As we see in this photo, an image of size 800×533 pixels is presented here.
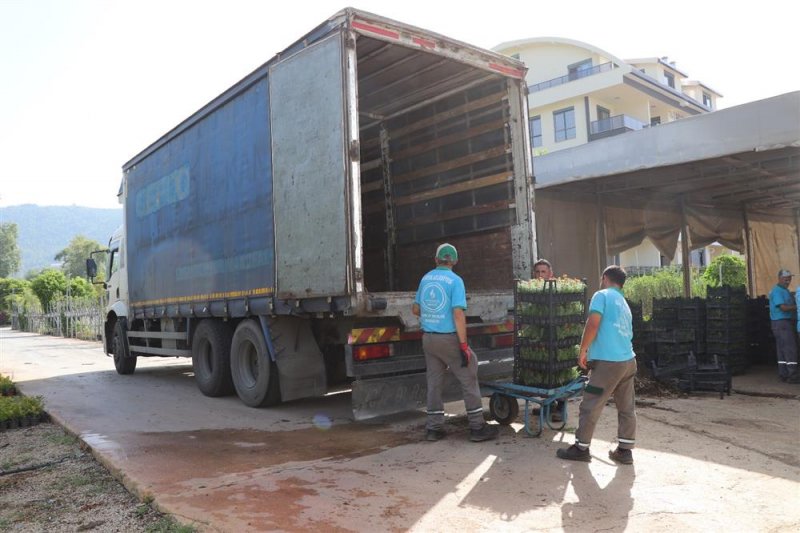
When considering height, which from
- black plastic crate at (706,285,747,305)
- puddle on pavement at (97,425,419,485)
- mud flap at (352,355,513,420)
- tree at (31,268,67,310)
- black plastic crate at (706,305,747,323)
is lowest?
puddle on pavement at (97,425,419,485)

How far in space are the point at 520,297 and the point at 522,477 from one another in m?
1.96

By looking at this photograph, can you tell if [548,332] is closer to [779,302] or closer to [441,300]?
[441,300]

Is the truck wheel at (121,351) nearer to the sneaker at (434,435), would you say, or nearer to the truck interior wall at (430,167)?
the truck interior wall at (430,167)

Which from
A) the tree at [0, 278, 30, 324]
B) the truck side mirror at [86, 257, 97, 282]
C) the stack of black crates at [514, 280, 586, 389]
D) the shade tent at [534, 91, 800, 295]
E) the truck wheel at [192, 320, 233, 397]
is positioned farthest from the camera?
the tree at [0, 278, 30, 324]

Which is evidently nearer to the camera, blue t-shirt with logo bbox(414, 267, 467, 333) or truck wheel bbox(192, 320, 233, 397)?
blue t-shirt with logo bbox(414, 267, 467, 333)

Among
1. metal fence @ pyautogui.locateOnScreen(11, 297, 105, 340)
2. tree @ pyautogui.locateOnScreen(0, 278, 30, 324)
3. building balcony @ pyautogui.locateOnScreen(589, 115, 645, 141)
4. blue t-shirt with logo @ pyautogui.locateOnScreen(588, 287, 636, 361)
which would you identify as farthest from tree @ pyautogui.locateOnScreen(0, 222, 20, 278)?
blue t-shirt with logo @ pyautogui.locateOnScreen(588, 287, 636, 361)

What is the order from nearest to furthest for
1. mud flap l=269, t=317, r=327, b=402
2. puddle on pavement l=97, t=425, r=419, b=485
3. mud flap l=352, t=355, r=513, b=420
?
puddle on pavement l=97, t=425, r=419, b=485 → mud flap l=352, t=355, r=513, b=420 → mud flap l=269, t=317, r=327, b=402

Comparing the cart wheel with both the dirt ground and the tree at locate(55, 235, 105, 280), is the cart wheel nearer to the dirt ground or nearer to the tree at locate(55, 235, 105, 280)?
the dirt ground

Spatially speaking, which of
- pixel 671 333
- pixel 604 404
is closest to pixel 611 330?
pixel 604 404

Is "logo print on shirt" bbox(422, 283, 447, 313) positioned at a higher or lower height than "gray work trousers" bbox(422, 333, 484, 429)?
higher

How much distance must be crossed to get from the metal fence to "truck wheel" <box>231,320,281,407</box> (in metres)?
20.7

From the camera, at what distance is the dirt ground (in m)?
3.94

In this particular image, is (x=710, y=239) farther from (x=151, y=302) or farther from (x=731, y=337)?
(x=151, y=302)

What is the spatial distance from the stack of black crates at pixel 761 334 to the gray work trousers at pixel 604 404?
23.2ft
